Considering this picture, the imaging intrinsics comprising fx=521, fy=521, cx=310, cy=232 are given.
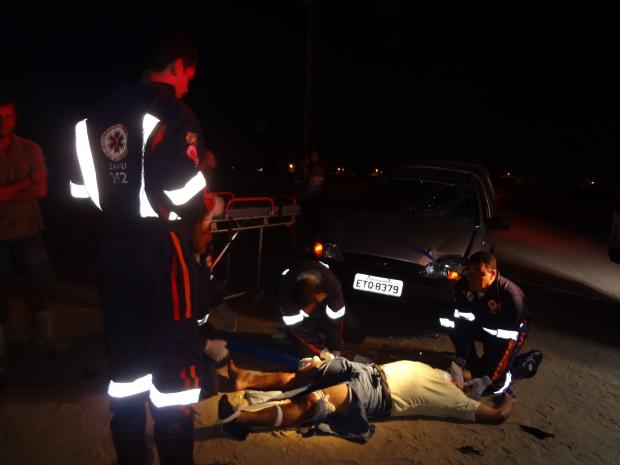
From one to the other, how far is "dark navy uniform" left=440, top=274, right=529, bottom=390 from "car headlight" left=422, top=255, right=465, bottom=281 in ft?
1.11

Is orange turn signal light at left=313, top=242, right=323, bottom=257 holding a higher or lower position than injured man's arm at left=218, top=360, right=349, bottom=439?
higher

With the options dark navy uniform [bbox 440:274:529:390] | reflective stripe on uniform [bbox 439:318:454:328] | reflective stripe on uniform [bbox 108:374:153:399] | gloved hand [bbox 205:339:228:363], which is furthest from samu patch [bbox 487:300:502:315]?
reflective stripe on uniform [bbox 108:374:153:399]

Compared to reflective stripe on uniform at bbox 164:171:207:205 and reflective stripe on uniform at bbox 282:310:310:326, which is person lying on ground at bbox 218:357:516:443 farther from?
reflective stripe on uniform at bbox 164:171:207:205

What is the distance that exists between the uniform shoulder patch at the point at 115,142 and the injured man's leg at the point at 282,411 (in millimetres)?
1730

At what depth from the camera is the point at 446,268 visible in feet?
15.6

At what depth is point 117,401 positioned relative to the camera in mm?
2281

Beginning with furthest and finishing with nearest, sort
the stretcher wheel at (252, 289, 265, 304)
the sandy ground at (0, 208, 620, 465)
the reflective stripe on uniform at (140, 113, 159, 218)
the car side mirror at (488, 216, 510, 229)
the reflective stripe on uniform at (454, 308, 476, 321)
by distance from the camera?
the stretcher wheel at (252, 289, 265, 304)
the car side mirror at (488, 216, 510, 229)
the reflective stripe on uniform at (454, 308, 476, 321)
the sandy ground at (0, 208, 620, 465)
the reflective stripe on uniform at (140, 113, 159, 218)

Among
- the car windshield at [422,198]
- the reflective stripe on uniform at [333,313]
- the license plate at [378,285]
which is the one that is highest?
the car windshield at [422,198]

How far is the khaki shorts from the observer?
353cm

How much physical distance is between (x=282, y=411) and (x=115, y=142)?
6.26 feet

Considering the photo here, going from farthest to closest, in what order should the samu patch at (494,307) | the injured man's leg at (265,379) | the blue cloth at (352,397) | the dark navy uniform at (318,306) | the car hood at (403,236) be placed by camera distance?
1. the car hood at (403,236)
2. the dark navy uniform at (318,306)
3. the samu patch at (494,307)
4. the injured man's leg at (265,379)
5. the blue cloth at (352,397)

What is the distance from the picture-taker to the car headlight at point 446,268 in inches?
187

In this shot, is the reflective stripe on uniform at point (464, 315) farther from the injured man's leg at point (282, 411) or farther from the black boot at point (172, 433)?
the black boot at point (172, 433)

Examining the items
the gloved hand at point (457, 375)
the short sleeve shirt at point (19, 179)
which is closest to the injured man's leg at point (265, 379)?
the gloved hand at point (457, 375)
